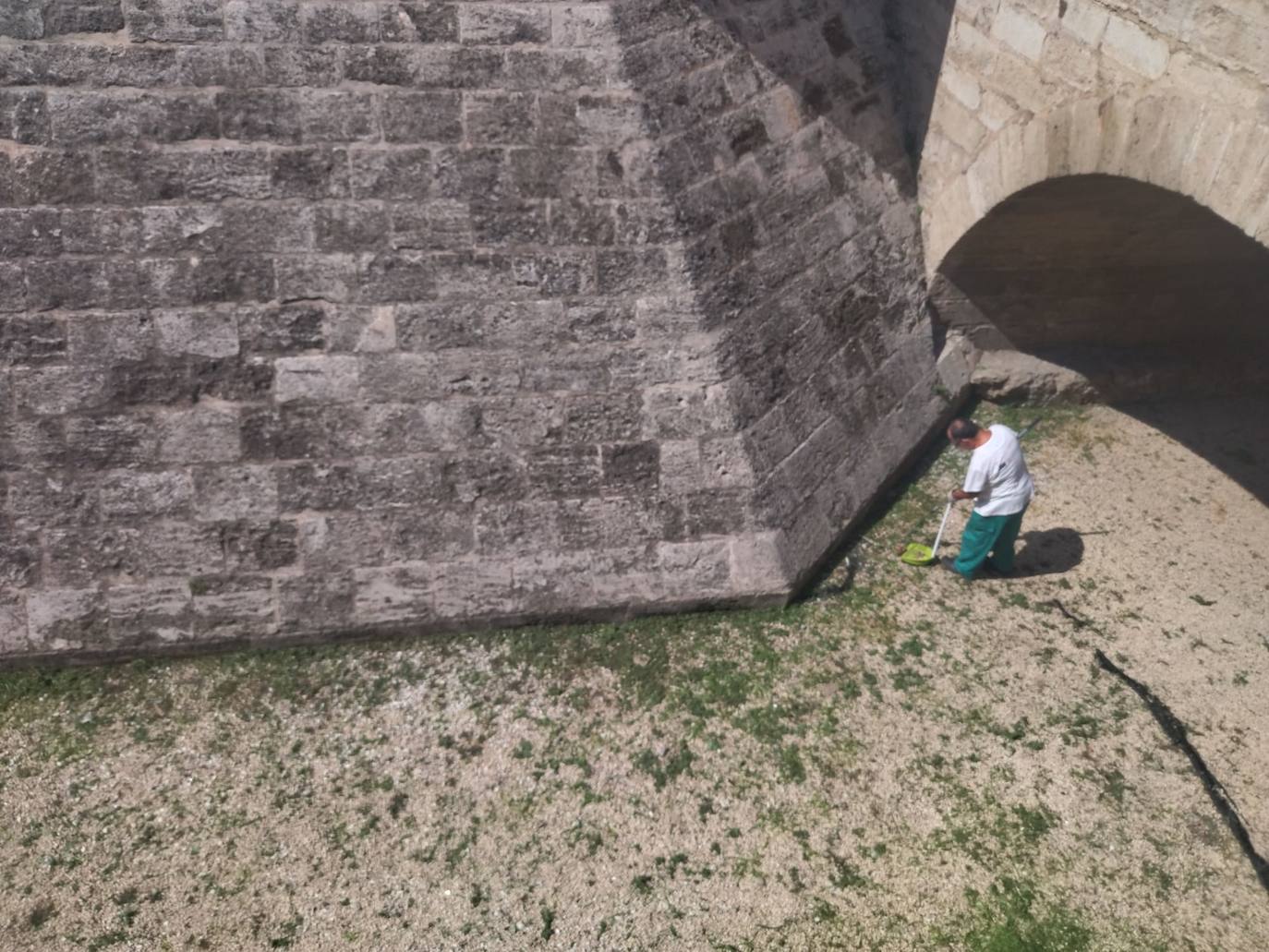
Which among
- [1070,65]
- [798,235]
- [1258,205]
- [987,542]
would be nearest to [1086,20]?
[1070,65]

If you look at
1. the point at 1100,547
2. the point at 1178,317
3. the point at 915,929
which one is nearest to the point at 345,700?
the point at 915,929

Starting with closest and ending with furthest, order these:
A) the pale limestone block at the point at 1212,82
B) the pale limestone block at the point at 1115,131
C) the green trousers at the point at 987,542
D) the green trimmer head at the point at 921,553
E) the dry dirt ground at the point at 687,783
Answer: the pale limestone block at the point at 1212,82 < the dry dirt ground at the point at 687,783 < the pale limestone block at the point at 1115,131 < the green trousers at the point at 987,542 < the green trimmer head at the point at 921,553

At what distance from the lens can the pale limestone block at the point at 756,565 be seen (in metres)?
7.02

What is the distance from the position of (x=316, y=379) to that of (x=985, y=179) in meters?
4.62

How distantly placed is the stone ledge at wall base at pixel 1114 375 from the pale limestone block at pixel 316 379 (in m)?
5.10

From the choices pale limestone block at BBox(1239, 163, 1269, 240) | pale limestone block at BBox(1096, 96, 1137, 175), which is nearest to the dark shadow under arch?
pale limestone block at BBox(1096, 96, 1137, 175)

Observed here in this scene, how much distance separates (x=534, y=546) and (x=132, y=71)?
11.3 ft

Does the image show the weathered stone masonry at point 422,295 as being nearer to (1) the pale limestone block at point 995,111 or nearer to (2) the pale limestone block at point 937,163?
(1) the pale limestone block at point 995,111

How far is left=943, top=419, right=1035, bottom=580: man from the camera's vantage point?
7227 mm

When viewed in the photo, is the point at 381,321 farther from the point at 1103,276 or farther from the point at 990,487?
the point at 1103,276

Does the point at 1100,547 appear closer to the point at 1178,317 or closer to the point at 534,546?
the point at 1178,317

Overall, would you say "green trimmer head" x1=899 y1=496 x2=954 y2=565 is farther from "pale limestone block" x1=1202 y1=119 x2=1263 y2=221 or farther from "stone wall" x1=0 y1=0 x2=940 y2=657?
"pale limestone block" x1=1202 y1=119 x2=1263 y2=221

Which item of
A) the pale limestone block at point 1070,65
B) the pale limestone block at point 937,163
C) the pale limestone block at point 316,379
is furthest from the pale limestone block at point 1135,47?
the pale limestone block at point 316,379

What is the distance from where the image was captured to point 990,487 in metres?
Answer: 7.30
